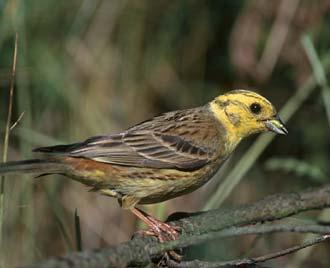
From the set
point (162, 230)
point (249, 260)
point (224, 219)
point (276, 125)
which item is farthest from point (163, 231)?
point (276, 125)

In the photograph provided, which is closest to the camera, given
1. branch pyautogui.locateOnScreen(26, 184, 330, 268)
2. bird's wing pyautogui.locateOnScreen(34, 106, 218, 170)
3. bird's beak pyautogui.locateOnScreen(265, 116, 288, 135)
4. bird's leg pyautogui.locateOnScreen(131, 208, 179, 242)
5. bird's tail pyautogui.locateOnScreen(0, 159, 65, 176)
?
branch pyautogui.locateOnScreen(26, 184, 330, 268)

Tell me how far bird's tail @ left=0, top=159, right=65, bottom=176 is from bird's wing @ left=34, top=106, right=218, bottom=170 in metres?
0.06

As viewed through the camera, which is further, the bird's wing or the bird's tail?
the bird's wing

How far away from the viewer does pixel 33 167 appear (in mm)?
3029

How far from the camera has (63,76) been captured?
517 cm

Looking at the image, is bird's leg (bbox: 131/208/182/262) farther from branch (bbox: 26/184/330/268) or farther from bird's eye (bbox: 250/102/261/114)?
bird's eye (bbox: 250/102/261/114)

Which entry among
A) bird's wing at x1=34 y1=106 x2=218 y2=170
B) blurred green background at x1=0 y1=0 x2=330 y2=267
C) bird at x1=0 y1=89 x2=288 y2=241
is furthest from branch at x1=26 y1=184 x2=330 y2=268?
blurred green background at x1=0 y1=0 x2=330 y2=267

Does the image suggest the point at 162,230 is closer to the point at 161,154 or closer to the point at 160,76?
the point at 161,154

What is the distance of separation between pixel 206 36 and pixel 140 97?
0.73m

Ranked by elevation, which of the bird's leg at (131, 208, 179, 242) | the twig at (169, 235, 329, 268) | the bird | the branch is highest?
the bird

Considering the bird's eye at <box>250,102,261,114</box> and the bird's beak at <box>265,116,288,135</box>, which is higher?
the bird's eye at <box>250,102,261,114</box>

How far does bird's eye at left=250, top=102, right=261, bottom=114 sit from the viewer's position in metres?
3.79

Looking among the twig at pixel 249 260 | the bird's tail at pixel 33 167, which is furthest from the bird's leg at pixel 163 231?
the bird's tail at pixel 33 167

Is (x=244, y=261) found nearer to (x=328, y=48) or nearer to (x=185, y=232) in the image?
(x=185, y=232)
